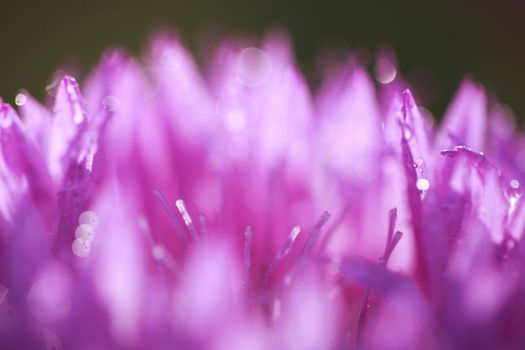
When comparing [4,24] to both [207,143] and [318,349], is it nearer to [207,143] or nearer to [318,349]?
[207,143]

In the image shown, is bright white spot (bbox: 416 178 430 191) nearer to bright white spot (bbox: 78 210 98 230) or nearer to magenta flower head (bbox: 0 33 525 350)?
magenta flower head (bbox: 0 33 525 350)

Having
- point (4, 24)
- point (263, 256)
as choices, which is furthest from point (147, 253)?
point (4, 24)

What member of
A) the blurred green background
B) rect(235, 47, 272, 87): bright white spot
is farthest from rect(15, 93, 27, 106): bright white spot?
the blurred green background

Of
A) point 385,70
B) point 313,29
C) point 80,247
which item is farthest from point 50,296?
point 313,29

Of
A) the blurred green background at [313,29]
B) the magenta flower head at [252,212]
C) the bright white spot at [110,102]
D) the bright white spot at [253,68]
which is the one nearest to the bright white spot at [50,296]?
the magenta flower head at [252,212]

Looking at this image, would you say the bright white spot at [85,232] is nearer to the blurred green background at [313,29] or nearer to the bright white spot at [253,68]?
the bright white spot at [253,68]

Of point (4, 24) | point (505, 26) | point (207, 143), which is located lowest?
point (505, 26)
